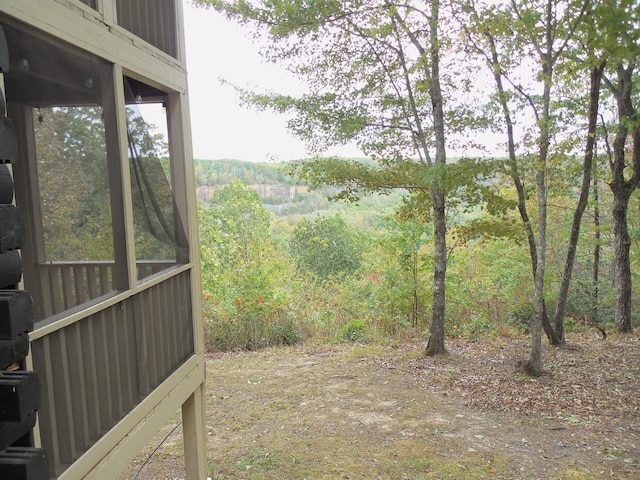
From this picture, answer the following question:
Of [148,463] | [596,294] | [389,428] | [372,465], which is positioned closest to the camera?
[372,465]

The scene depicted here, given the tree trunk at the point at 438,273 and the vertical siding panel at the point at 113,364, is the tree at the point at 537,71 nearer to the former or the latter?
the tree trunk at the point at 438,273

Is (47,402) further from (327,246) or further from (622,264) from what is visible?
(327,246)

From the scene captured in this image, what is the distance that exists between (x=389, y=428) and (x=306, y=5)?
6.60 meters

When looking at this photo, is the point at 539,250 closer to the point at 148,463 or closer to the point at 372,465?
the point at 372,465

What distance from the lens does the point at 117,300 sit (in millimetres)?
2625

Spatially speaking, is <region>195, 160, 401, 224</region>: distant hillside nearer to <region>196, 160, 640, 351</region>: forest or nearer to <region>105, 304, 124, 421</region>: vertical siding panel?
<region>196, 160, 640, 351</region>: forest

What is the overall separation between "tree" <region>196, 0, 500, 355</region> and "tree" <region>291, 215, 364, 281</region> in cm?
1538

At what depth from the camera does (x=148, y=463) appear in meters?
5.46

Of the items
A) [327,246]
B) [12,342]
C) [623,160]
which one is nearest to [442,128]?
[623,160]

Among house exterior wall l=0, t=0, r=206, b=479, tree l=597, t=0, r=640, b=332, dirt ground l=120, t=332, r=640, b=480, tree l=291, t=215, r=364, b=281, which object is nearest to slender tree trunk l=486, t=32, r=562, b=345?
tree l=597, t=0, r=640, b=332

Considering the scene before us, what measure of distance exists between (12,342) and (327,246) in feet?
77.8

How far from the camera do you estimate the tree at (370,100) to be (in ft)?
26.2

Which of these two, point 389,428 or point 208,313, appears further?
point 208,313

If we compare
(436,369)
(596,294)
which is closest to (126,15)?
(436,369)
